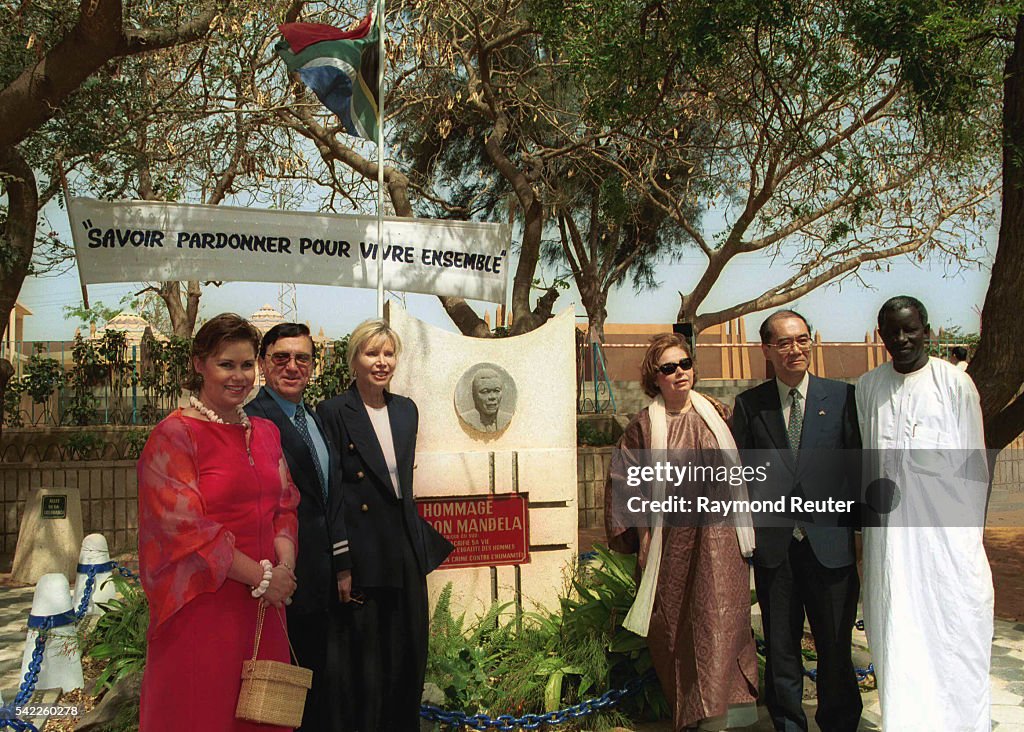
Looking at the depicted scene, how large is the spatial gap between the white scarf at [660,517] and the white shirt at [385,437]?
1.12 metres

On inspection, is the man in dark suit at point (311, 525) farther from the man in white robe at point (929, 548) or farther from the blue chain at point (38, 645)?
the man in white robe at point (929, 548)

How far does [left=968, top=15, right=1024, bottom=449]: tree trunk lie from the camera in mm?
5691

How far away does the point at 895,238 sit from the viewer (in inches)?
567

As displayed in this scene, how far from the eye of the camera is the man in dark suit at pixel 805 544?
372 centimetres

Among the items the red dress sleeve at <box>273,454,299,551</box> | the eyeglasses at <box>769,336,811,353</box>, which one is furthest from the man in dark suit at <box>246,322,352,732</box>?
the eyeglasses at <box>769,336,811,353</box>

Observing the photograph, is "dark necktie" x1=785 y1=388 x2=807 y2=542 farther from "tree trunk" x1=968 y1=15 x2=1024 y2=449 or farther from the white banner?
the white banner

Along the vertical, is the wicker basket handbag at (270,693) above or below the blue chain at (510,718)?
above

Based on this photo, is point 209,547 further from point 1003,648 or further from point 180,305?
point 180,305

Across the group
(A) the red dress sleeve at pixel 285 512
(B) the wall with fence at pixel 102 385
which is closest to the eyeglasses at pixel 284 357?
(A) the red dress sleeve at pixel 285 512

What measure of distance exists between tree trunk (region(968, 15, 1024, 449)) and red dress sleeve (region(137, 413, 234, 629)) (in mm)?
5061

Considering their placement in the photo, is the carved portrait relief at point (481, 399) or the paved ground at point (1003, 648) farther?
the carved portrait relief at point (481, 399)

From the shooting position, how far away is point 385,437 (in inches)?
147

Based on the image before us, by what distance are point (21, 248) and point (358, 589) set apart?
584 cm

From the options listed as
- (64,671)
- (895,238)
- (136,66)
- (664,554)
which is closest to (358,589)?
(664,554)
